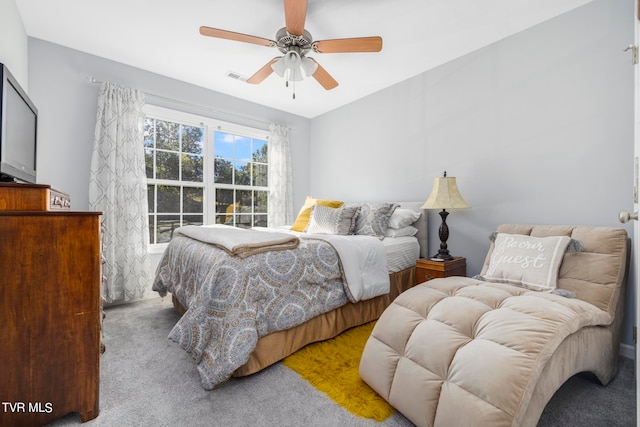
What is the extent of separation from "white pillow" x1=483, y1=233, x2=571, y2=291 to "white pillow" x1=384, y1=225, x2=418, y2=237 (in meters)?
0.99

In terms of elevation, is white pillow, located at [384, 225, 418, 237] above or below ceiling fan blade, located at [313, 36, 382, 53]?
below

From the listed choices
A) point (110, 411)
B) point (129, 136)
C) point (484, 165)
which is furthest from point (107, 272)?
point (484, 165)

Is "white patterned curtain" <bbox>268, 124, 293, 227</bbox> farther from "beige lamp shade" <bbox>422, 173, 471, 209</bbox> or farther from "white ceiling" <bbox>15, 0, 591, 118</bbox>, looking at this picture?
"beige lamp shade" <bbox>422, 173, 471, 209</bbox>

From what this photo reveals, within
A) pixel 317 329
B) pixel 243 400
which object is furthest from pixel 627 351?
pixel 243 400

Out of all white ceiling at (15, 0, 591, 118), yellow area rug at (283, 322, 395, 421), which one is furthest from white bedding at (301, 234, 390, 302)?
white ceiling at (15, 0, 591, 118)

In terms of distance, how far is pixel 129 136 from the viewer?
305 cm

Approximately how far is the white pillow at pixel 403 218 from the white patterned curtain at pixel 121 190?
2667 mm

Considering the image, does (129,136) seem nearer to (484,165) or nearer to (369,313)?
(369,313)

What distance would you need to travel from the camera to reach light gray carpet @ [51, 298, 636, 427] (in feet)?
4.48

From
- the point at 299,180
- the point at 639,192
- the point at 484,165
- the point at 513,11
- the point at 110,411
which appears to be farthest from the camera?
the point at 299,180

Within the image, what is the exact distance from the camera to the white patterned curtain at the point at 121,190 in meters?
2.91

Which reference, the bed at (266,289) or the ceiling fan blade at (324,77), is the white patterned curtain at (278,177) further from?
the bed at (266,289)

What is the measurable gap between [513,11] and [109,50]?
12.0 ft

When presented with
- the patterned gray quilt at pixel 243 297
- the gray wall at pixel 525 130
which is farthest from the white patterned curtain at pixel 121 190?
the gray wall at pixel 525 130
